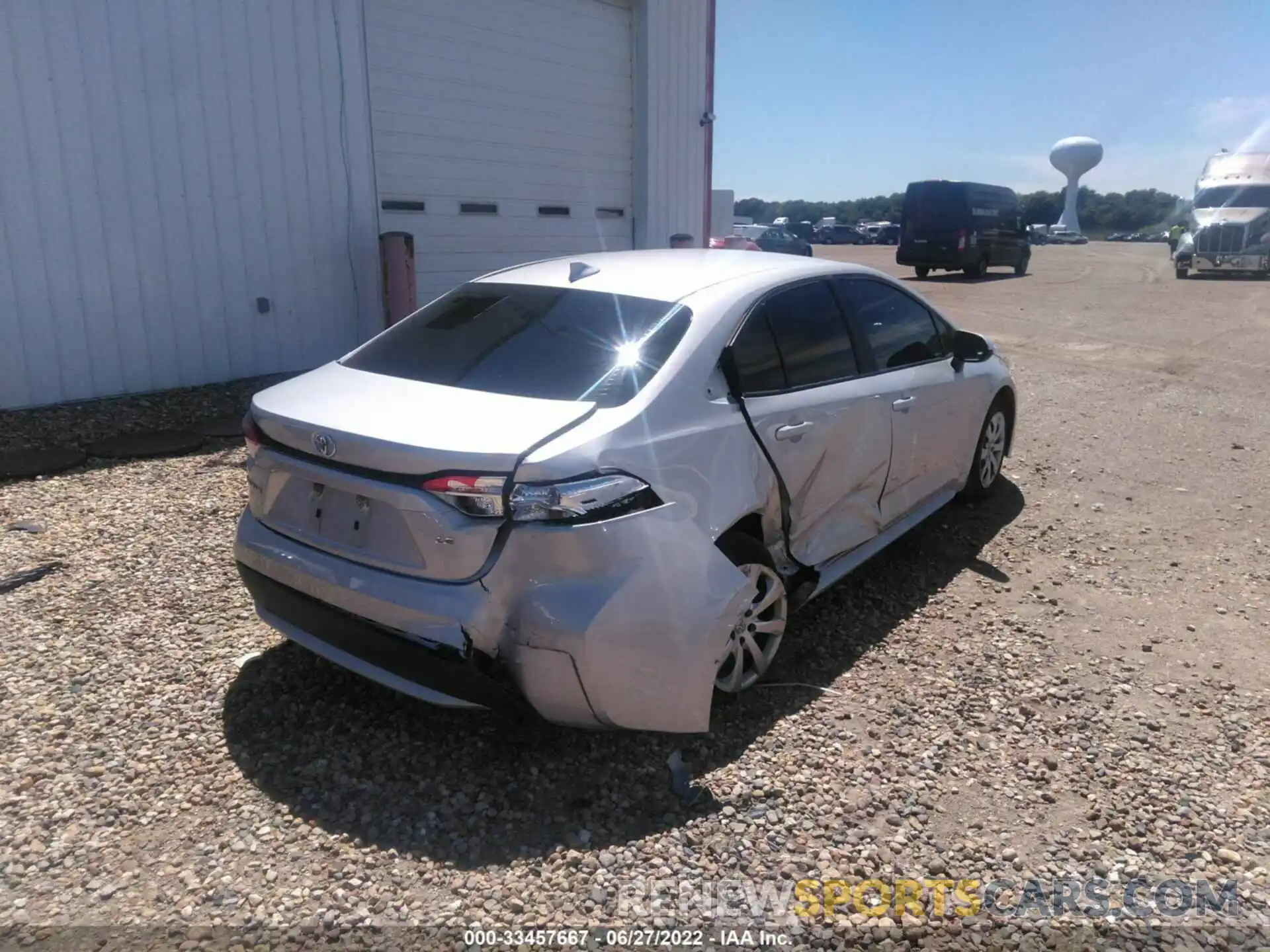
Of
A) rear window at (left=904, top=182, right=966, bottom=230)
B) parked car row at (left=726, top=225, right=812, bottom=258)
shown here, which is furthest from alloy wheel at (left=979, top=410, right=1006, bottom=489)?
parked car row at (left=726, top=225, right=812, bottom=258)

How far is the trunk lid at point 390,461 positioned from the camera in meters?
2.68

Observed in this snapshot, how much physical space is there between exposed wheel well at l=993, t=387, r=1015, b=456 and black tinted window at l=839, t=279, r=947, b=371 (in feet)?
2.99

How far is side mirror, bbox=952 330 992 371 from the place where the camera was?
5.01 metres

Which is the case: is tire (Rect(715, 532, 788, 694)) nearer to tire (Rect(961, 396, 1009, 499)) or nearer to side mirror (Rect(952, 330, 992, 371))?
side mirror (Rect(952, 330, 992, 371))

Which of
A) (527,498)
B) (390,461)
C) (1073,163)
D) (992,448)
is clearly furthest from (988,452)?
(1073,163)

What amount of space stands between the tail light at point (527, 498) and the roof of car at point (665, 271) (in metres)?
1.06

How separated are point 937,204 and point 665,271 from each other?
892 inches

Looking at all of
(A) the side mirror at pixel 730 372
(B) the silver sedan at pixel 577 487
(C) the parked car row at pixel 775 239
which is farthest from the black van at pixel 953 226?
(A) the side mirror at pixel 730 372

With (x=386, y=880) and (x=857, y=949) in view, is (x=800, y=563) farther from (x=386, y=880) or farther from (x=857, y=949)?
(x=386, y=880)

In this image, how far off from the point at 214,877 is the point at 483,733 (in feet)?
3.06

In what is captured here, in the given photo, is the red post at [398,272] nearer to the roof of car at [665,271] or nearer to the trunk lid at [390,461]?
the roof of car at [665,271]

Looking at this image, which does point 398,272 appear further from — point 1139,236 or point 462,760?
point 1139,236

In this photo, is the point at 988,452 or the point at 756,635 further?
the point at 988,452

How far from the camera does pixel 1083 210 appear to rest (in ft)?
330
